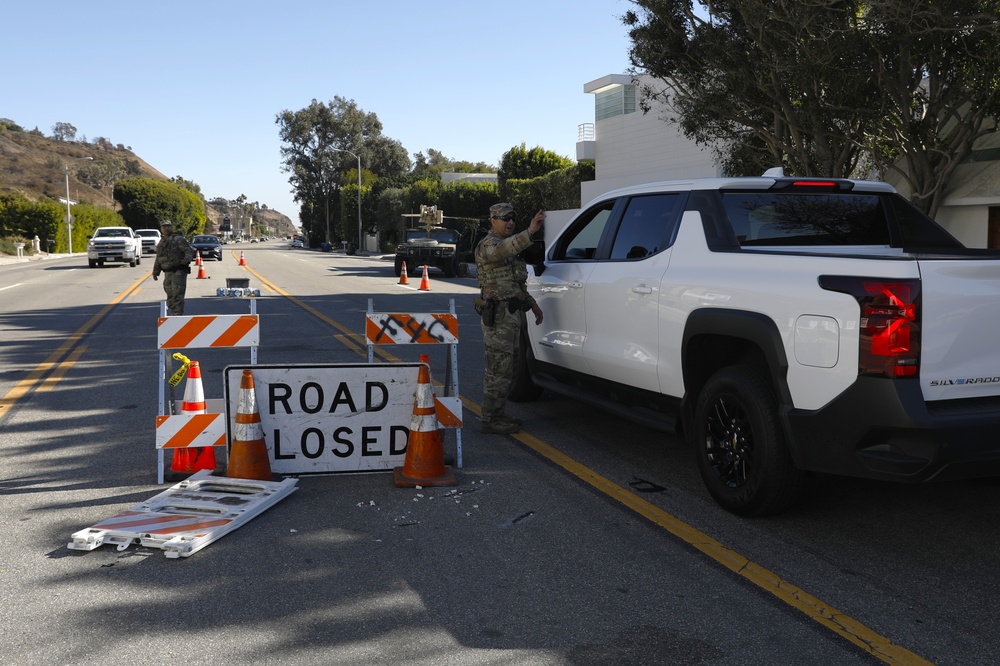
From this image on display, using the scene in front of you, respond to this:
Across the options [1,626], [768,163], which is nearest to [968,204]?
[768,163]

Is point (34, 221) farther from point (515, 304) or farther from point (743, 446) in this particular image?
point (743, 446)

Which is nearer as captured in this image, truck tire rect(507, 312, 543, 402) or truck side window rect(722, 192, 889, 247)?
truck side window rect(722, 192, 889, 247)

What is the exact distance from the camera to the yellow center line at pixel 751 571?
3.55 metres

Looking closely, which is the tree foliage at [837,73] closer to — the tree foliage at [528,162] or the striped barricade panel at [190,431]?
the striped barricade panel at [190,431]

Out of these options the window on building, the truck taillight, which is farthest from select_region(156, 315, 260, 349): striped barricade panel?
the window on building

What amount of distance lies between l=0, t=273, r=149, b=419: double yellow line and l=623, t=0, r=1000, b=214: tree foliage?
11426 mm

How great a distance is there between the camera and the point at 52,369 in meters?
10.7

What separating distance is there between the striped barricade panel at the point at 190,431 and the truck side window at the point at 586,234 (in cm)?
295

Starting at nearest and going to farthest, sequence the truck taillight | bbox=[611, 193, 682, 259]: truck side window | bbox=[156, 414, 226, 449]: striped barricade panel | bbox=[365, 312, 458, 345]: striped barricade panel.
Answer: the truck taillight < bbox=[156, 414, 226, 449]: striped barricade panel < bbox=[611, 193, 682, 259]: truck side window < bbox=[365, 312, 458, 345]: striped barricade panel

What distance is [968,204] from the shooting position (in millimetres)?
19031

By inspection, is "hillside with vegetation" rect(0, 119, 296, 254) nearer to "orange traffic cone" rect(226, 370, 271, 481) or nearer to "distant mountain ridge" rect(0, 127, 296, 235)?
"distant mountain ridge" rect(0, 127, 296, 235)

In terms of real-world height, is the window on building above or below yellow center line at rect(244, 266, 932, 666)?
above

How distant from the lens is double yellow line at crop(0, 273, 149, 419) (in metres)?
8.90

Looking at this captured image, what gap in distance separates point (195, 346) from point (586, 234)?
3068 mm
